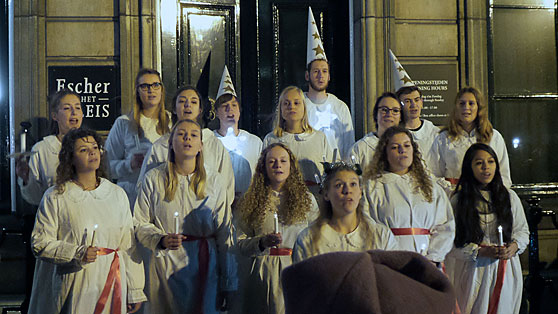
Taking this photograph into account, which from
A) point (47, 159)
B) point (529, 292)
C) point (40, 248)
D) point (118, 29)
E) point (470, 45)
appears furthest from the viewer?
point (470, 45)

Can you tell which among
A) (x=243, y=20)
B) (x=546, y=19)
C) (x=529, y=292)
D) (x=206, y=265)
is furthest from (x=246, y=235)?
(x=546, y=19)

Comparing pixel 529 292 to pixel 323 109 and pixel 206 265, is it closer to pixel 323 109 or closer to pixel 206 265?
pixel 323 109

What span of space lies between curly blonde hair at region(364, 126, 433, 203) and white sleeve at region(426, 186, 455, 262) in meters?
0.10

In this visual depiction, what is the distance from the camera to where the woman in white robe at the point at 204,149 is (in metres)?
5.72

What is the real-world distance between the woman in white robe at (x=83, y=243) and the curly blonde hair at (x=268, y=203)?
0.84 meters

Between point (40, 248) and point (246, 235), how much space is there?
4.64ft

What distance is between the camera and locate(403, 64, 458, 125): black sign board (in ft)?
26.3

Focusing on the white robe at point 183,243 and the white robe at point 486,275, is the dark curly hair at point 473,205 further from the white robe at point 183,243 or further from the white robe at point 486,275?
the white robe at point 183,243

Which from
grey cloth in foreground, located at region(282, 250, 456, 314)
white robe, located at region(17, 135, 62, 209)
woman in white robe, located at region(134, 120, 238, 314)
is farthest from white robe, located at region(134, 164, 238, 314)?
grey cloth in foreground, located at region(282, 250, 456, 314)

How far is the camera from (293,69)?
8328mm

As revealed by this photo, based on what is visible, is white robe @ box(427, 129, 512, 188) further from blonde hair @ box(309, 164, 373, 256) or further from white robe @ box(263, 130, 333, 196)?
blonde hair @ box(309, 164, 373, 256)

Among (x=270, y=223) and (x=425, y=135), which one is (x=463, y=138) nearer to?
(x=425, y=135)

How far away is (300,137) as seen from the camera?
620cm

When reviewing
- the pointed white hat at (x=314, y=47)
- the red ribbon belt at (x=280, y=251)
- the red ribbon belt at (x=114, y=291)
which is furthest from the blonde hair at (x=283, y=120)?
the red ribbon belt at (x=114, y=291)
